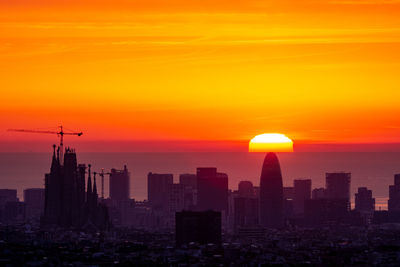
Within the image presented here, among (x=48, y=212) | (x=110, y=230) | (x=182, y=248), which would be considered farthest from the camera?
(x=48, y=212)

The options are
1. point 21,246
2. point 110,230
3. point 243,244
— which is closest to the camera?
point 21,246

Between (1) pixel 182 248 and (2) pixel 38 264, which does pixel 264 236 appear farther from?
(2) pixel 38 264

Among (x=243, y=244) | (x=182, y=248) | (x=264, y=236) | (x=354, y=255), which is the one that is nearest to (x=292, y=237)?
(x=264, y=236)

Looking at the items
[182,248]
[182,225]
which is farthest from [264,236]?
[182,248]

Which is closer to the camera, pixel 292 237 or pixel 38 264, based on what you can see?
pixel 38 264

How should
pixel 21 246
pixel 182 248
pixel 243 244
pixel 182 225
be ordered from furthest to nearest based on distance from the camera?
pixel 182 225, pixel 243 244, pixel 182 248, pixel 21 246

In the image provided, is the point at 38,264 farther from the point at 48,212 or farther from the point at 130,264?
the point at 48,212
